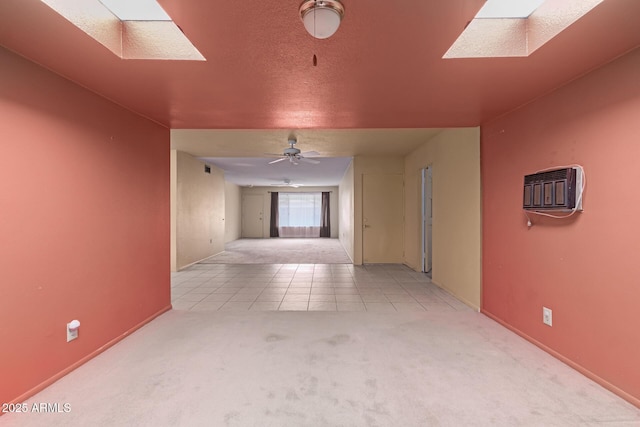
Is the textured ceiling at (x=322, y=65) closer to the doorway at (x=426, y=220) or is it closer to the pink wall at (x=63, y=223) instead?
the pink wall at (x=63, y=223)

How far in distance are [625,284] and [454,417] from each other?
132 cm

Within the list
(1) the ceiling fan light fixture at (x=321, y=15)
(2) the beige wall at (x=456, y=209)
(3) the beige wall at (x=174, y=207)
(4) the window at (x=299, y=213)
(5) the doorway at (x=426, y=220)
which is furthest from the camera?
(4) the window at (x=299, y=213)

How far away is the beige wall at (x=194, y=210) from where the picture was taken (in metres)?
5.18

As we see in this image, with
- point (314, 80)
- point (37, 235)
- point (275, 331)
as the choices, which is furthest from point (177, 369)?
point (314, 80)

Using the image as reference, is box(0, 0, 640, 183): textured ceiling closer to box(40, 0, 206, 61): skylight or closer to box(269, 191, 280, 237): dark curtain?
box(40, 0, 206, 61): skylight

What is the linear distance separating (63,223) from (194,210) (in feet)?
13.7

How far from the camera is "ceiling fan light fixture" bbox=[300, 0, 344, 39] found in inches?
46.2

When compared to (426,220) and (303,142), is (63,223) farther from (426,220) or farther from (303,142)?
(426,220)

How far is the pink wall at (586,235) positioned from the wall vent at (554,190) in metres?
0.06

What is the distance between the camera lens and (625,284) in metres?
1.59

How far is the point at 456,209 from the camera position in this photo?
345 cm

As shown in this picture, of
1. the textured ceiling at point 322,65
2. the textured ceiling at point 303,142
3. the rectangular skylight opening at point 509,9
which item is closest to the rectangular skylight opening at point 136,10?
the textured ceiling at point 322,65

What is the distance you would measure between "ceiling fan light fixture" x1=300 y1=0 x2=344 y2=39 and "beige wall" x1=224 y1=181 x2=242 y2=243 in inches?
356

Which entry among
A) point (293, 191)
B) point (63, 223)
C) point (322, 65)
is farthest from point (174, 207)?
point (293, 191)
